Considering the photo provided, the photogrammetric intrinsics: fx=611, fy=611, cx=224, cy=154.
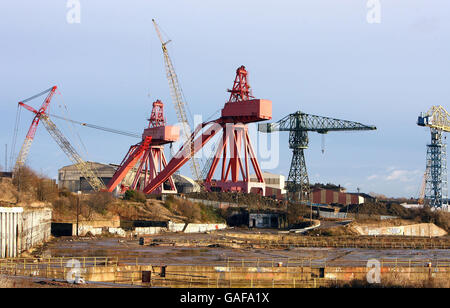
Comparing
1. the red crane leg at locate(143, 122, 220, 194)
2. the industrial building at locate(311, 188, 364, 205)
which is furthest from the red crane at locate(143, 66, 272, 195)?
the industrial building at locate(311, 188, 364, 205)

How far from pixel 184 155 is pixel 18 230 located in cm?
5321

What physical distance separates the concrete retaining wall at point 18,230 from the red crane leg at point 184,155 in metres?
42.3

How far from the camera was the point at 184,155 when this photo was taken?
93188mm

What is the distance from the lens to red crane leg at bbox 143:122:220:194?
3529 inches

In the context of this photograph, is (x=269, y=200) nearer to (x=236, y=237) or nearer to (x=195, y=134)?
(x=195, y=134)

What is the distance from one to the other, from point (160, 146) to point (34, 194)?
1584 inches

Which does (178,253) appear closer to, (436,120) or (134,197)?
(134,197)

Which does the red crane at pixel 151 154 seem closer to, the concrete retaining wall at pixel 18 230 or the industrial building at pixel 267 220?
the industrial building at pixel 267 220

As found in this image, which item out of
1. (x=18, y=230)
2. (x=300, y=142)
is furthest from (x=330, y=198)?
(x=18, y=230)

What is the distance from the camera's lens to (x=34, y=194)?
6762 centimetres

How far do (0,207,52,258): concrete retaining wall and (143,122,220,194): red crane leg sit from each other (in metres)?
42.3

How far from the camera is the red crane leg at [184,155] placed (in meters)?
89.6
